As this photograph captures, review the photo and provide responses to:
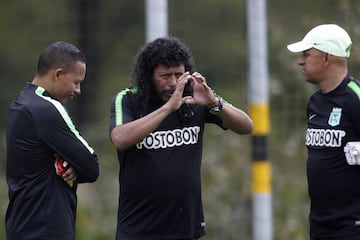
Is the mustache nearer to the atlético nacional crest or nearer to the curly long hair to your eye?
the curly long hair

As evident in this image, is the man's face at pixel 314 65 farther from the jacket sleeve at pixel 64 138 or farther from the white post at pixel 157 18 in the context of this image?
the white post at pixel 157 18

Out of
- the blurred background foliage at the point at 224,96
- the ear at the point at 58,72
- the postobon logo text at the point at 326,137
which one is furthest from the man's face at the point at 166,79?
the blurred background foliage at the point at 224,96

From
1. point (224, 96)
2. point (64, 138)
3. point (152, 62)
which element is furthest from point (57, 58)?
point (224, 96)

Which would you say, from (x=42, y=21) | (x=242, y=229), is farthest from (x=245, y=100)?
(x=42, y=21)

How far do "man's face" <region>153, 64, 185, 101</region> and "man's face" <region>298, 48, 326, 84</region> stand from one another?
0.85m

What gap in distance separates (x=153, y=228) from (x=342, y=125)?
1310mm

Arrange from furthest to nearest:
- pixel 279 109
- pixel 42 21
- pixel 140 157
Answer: pixel 42 21 < pixel 279 109 < pixel 140 157

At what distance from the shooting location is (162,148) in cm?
586

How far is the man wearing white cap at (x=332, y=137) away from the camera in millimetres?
6035

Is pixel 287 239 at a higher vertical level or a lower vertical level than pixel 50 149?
lower

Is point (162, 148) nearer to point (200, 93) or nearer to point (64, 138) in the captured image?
point (200, 93)

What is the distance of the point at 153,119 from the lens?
5.71m

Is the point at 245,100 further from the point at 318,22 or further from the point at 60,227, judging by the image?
the point at 60,227

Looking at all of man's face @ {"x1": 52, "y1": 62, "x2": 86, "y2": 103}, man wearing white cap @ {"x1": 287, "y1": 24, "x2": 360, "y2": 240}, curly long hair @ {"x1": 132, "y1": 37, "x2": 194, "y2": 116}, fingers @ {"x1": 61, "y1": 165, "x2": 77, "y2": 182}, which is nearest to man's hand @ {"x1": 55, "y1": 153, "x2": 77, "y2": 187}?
fingers @ {"x1": 61, "y1": 165, "x2": 77, "y2": 182}
